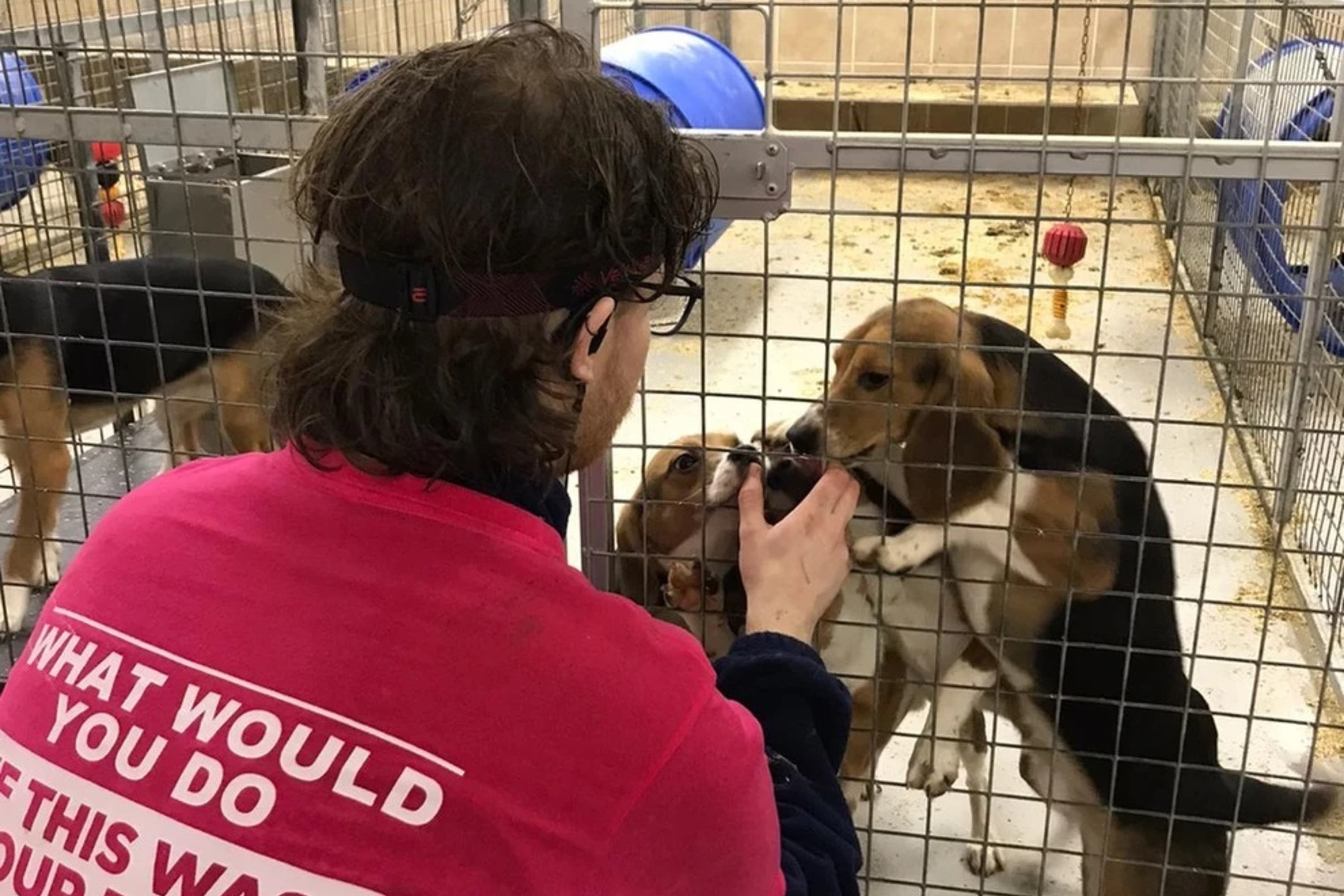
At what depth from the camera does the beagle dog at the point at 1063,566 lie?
5.69 ft

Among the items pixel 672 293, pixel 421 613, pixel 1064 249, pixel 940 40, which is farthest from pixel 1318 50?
pixel 940 40

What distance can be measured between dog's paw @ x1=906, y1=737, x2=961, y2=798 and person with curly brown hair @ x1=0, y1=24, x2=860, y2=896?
1.02 m

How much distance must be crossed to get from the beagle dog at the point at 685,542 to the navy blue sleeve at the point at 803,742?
2.02 ft

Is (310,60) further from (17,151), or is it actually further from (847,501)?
(847,501)

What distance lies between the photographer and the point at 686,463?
204 cm

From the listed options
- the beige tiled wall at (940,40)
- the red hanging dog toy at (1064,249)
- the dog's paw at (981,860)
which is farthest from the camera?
the beige tiled wall at (940,40)

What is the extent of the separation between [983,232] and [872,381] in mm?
3638

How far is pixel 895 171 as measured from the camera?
134 centimetres

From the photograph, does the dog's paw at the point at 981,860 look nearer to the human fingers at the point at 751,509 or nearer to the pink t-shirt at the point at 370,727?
the human fingers at the point at 751,509

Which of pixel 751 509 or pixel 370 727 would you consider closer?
pixel 370 727

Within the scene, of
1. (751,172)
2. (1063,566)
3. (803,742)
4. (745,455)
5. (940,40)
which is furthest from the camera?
(940,40)

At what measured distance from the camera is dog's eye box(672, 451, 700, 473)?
6.69ft

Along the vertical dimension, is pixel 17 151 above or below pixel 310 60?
below

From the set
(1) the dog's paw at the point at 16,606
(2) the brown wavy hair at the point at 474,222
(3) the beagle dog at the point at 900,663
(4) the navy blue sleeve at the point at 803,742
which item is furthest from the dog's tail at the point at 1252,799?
(1) the dog's paw at the point at 16,606
